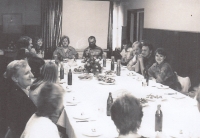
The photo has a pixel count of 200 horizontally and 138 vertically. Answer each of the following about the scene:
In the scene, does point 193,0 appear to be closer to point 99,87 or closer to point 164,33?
point 164,33

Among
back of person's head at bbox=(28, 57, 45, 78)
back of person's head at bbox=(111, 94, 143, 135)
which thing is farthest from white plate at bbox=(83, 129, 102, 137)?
back of person's head at bbox=(28, 57, 45, 78)

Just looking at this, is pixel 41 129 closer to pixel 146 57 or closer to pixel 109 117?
pixel 109 117

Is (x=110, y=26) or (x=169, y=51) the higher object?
(x=110, y=26)

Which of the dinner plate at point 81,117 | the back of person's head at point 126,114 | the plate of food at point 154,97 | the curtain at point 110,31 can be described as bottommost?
the dinner plate at point 81,117

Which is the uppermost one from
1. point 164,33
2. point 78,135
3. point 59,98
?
point 164,33

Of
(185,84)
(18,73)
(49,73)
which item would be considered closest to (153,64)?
(185,84)

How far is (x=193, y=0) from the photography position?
19.2 ft

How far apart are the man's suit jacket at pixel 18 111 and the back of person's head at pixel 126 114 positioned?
1.30m

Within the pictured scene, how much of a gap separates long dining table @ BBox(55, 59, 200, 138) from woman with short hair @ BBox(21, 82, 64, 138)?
0.38 meters

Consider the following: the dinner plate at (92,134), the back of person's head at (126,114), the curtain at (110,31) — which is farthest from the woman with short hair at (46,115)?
the curtain at (110,31)

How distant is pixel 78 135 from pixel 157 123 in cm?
61

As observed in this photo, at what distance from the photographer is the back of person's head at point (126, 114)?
5.77ft

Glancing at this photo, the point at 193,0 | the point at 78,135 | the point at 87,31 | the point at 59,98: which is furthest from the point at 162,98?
the point at 87,31

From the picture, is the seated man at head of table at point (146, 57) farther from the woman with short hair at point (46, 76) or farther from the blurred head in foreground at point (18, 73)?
the blurred head in foreground at point (18, 73)
